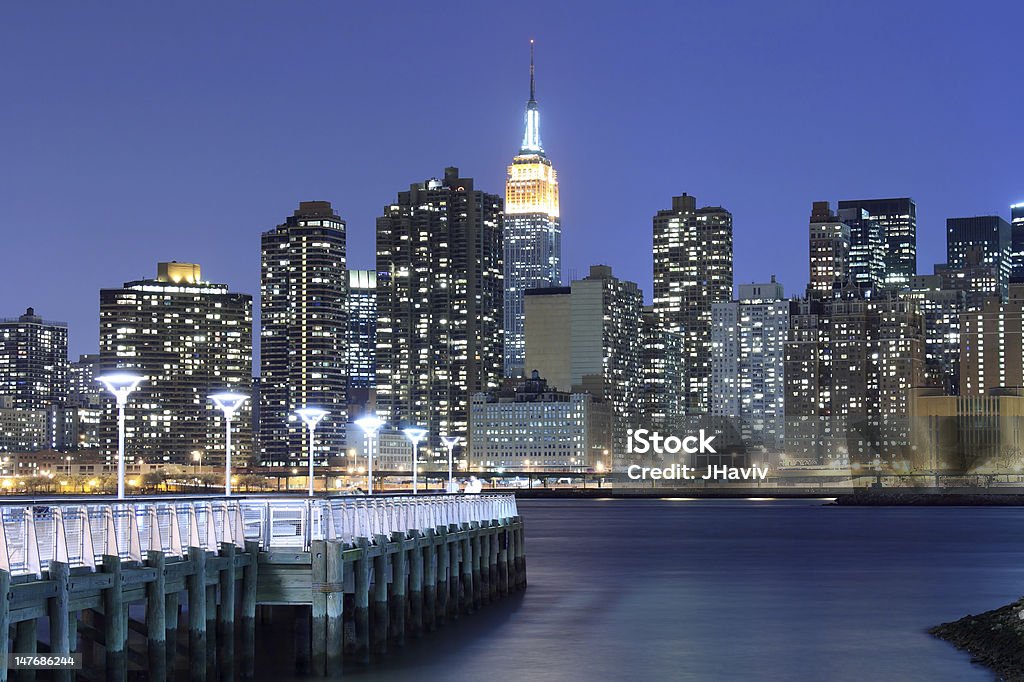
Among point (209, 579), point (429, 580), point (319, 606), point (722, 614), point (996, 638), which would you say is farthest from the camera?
point (722, 614)

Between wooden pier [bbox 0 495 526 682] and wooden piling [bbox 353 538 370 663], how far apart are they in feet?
0.12

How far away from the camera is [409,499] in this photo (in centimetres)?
5016

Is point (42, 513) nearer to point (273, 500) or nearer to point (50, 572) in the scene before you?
point (50, 572)

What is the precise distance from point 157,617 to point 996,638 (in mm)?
23832

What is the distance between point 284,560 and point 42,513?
8683 millimetres

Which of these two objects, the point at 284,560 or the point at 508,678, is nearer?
the point at 284,560

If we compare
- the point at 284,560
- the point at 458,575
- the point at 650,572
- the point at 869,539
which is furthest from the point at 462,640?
the point at 869,539

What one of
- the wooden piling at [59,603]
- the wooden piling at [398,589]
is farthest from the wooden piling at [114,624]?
the wooden piling at [398,589]

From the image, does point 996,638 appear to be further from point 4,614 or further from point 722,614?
point 4,614

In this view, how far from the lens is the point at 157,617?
33438 mm

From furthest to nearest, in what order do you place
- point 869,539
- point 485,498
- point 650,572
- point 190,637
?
point 869,539
point 650,572
point 485,498
point 190,637

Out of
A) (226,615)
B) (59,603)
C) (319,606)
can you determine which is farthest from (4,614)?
(319,606)

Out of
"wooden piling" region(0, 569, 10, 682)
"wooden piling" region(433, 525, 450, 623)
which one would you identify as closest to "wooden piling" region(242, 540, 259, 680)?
"wooden piling" region(0, 569, 10, 682)

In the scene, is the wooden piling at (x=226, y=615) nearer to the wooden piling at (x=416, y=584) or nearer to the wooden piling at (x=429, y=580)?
the wooden piling at (x=416, y=584)
